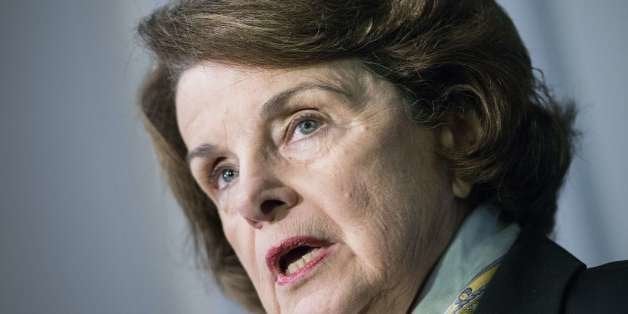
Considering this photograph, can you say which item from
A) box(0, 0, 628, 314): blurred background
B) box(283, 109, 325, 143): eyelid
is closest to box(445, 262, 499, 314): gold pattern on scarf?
box(283, 109, 325, 143): eyelid

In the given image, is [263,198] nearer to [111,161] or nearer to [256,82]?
[256,82]

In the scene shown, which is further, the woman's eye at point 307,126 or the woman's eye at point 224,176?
the woman's eye at point 224,176

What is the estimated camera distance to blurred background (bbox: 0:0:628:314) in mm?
1848

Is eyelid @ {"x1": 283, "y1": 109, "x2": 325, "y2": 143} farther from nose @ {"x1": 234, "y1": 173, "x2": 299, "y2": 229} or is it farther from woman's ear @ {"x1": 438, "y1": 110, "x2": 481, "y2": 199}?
woman's ear @ {"x1": 438, "y1": 110, "x2": 481, "y2": 199}

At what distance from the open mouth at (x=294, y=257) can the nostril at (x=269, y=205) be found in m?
0.06

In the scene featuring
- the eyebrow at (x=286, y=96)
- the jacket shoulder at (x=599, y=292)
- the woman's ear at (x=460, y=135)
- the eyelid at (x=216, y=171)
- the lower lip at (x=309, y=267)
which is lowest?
the jacket shoulder at (x=599, y=292)

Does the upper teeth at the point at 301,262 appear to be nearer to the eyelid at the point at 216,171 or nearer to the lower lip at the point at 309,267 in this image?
the lower lip at the point at 309,267

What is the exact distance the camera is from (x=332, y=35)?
1260mm

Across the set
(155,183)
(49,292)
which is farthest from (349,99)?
(49,292)

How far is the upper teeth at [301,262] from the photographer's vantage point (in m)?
1.23

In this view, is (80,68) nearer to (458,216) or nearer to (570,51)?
(458,216)

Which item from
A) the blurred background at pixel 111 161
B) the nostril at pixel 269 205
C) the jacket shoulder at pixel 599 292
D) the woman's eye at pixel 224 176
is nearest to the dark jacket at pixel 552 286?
the jacket shoulder at pixel 599 292

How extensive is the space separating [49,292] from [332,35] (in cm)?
106

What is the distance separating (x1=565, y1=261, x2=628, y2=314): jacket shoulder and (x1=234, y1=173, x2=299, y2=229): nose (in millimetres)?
468
